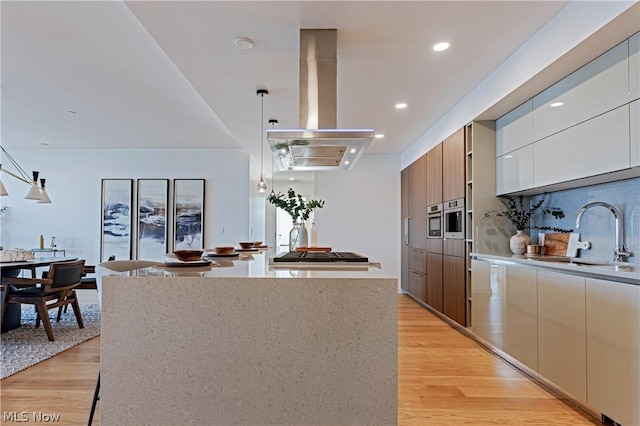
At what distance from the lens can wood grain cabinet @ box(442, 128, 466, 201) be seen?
12.3 feet

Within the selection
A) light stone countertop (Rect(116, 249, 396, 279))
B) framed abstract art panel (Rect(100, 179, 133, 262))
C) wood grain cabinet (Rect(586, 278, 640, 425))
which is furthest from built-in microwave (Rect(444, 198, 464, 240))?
framed abstract art panel (Rect(100, 179, 133, 262))

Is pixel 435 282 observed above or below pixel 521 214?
below

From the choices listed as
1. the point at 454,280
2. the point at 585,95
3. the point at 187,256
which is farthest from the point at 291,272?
the point at 454,280

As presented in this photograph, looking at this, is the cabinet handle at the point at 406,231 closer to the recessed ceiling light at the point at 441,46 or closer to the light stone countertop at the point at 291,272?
the recessed ceiling light at the point at 441,46

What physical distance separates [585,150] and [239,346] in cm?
241

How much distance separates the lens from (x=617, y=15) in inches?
71.1

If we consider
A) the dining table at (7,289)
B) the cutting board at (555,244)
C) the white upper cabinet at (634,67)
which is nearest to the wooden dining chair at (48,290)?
the dining table at (7,289)

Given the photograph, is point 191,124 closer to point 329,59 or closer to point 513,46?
point 329,59

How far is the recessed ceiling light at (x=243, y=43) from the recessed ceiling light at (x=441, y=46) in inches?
51.7

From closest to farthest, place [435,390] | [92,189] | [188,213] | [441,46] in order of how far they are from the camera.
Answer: [435,390] → [441,46] → [188,213] → [92,189]

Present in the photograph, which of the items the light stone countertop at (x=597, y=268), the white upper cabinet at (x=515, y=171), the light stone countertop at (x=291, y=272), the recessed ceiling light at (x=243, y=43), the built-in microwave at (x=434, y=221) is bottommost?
the light stone countertop at (x=597, y=268)

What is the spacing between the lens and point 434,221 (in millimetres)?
4652

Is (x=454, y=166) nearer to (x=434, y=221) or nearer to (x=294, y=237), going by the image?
(x=434, y=221)

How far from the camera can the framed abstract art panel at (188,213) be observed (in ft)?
20.4
